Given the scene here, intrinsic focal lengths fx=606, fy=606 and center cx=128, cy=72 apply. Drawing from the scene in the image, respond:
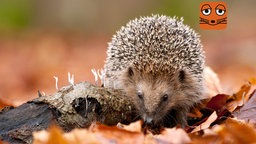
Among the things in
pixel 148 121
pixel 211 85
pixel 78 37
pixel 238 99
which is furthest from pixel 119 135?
pixel 78 37

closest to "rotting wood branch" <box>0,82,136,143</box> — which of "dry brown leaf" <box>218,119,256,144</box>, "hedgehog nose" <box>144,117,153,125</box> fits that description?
"hedgehog nose" <box>144,117,153,125</box>

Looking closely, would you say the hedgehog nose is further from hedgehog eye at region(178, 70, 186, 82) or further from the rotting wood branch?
hedgehog eye at region(178, 70, 186, 82)

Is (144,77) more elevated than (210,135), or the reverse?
(144,77)

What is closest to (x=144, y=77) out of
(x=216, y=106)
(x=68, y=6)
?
(x=216, y=106)

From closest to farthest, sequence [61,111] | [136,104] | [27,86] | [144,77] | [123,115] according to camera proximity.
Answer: [61,111] < [123,115] < [136,104] < [144,77] < [27,86]

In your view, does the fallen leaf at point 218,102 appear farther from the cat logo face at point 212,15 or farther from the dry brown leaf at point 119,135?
the dry brown leaf at point 119,135

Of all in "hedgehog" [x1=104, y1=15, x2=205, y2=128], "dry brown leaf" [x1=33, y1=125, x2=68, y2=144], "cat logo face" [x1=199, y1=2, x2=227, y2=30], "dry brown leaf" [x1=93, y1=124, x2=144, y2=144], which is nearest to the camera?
"dry brown leaf" [x1=33, y1=125, x2=68, y2=144]

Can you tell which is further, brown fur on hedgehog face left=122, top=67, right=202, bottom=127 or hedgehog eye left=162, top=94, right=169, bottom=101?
hedgehog eye left=162, top=94, right=169, bottom=101

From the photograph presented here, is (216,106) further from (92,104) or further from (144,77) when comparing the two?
(92,104)
